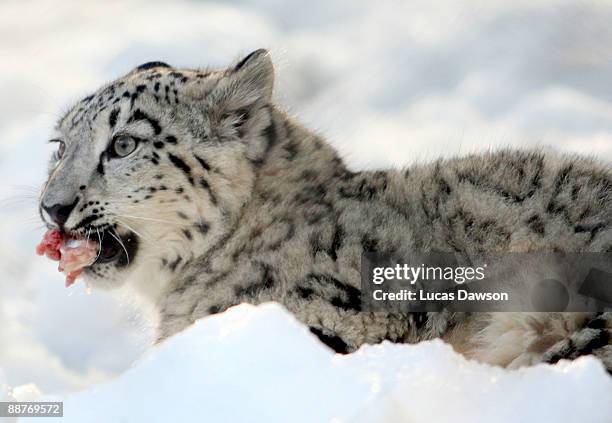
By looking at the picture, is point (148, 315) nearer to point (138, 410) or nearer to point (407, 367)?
point (138, 410)

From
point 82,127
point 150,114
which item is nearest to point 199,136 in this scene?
point 150,114

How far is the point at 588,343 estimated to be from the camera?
4344mm

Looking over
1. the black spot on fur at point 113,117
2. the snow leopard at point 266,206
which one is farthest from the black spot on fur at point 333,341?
the black spot on fur at point 113,117

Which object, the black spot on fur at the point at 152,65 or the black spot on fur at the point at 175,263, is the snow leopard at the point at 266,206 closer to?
the black spot on fur at the point at 175,263

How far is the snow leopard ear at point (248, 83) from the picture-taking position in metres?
5.97

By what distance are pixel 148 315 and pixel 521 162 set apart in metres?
2.48

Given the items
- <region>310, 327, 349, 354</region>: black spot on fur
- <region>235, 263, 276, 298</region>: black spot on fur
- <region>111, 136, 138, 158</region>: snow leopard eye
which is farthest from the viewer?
<region>111, 136, 138, 158</region>: snow leopard eye

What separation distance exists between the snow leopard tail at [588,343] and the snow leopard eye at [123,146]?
265cm

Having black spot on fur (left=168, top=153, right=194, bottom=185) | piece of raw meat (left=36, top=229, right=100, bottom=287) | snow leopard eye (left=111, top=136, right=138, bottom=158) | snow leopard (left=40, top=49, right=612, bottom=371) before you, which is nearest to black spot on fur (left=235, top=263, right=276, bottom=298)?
snow leopard (left=40, top=49, right=612, bottom=371)

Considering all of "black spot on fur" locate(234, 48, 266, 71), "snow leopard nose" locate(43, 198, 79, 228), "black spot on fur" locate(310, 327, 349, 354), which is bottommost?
"black spot on fur" locate(310, 327, 349, 354)

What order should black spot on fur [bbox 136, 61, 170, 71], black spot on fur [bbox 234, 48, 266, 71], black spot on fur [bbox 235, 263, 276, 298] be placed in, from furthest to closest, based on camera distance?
black spot on fur [bbox 136, 61, 170, 71] < black spot on fur [bbox 234, 48, 266, 71] < black spot on fur [bbox 235, 263, 276, 298]

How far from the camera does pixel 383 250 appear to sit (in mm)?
5176

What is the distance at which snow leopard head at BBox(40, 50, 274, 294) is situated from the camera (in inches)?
223

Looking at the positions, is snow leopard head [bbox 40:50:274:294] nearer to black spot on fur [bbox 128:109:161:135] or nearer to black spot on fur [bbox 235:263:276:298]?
black spot on fur [bbox 128:109:161:135]
